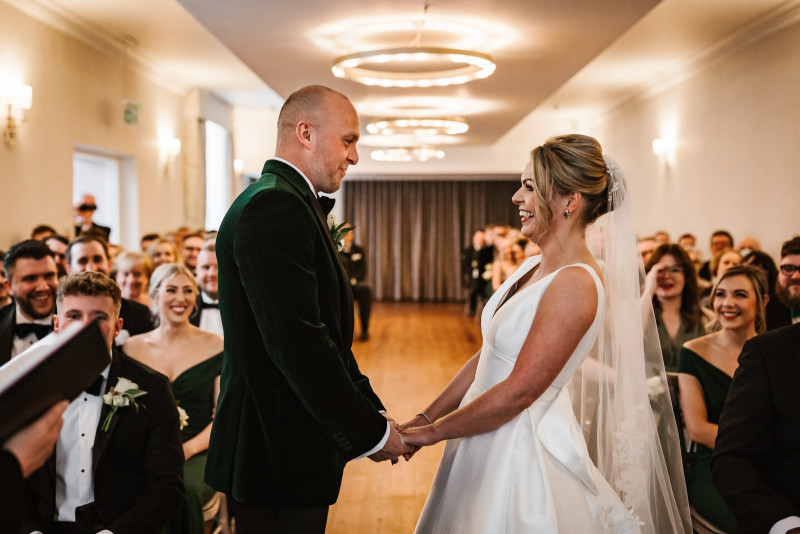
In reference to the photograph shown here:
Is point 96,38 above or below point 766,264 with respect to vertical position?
above

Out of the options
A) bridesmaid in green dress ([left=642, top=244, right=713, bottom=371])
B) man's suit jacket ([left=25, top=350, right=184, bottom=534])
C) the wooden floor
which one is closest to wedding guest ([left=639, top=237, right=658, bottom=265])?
the wooden floor

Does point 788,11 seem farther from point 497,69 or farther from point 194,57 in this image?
point 194,57

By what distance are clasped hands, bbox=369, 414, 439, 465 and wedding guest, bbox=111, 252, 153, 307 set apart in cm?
332

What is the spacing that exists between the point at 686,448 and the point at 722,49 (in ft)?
23.7

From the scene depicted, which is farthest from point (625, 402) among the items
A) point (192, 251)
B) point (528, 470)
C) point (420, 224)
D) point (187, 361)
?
point (420, 224)

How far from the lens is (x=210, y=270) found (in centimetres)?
486

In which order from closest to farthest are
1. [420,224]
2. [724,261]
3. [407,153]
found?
[724,261]
[407,153]
[420,224]

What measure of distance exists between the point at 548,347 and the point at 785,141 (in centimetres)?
704

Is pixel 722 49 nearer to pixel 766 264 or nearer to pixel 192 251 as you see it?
pixel 766 264

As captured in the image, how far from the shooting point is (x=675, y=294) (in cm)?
450

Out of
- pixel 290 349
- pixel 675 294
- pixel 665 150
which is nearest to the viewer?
pixel 290 349

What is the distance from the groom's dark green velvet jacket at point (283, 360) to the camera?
193cm

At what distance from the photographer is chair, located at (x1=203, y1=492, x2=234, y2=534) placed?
11.4 feet

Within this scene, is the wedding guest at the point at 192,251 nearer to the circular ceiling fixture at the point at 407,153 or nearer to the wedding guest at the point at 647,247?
the wedding guest at the point at 647,247
